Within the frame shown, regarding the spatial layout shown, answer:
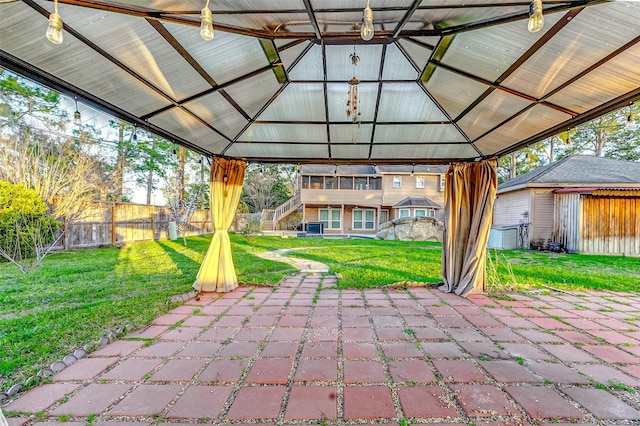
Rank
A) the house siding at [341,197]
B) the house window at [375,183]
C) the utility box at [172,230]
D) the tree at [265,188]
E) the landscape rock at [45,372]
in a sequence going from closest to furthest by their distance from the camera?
the landscape rock at [45,372] < the utility box at [172,230] < the house siding at [341,197] < the house window at [375,183] < the tree at [265,188]

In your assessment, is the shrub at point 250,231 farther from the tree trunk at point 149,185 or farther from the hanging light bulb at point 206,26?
the hanging light bulb at point 206,26

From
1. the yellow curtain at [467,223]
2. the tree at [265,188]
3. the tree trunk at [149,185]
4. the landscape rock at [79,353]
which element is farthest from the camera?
the tree at [265,188]

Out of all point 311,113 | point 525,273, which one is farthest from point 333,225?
point 311,113

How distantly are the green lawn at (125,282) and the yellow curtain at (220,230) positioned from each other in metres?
0.52

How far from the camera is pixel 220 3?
193cm

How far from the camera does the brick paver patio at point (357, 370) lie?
1.77m

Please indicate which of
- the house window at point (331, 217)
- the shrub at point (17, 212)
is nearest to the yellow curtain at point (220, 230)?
the shrub at point (17, 212)

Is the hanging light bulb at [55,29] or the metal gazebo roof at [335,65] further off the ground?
the metal gazebo roof at [335,65]

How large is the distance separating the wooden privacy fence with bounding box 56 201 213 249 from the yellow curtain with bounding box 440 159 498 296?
30.4 feet

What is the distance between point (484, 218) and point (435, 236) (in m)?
10.2

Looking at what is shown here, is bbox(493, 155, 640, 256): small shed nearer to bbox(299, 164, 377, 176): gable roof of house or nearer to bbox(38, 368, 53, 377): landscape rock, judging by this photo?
bbox(299, 164, 377, 176): gable roof of house

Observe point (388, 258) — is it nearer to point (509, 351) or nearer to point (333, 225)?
point (509, 351)

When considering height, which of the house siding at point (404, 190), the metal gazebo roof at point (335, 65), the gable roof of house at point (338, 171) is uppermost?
the gable roof of house at point (338, 171)

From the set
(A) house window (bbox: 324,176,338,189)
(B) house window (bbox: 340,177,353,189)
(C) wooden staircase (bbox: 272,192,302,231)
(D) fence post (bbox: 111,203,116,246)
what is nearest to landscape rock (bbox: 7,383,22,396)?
(D) fence post (bbox: 111,203,116,246)
